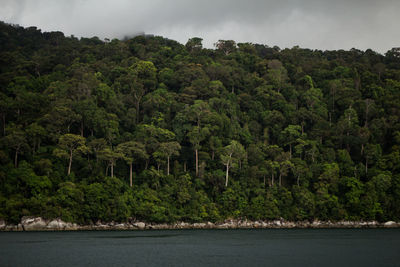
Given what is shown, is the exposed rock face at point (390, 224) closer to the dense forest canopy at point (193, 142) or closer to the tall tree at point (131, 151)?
the dense forest canopy at point (193, 142)

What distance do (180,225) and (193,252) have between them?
1108 inches

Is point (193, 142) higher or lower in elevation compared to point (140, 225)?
higher

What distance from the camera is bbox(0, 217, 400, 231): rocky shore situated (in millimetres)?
52781

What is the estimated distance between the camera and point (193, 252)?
115 feet

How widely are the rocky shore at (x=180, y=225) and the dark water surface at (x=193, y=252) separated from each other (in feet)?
32.0

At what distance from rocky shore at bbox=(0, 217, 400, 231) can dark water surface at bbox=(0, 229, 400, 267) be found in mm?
9767

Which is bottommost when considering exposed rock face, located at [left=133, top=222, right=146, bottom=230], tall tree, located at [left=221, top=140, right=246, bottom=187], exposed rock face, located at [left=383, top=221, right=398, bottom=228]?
exposed rock face, located at [left=383, top=221, right=398, bottom=228]

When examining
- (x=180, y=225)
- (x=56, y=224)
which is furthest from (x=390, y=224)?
(x=56, y=224)

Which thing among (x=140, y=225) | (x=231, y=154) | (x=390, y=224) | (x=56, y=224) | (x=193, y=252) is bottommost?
(x=390, y=224)

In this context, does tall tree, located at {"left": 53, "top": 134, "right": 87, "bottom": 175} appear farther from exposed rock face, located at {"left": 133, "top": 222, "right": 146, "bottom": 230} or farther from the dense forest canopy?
exposed rock face, located at {"left": 133, "top": 222, "right": 146, "bottom": 230}

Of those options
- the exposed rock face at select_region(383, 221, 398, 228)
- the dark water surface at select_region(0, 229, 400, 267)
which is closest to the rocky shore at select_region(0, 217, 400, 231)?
the exposed rock face at select_region(383, 221, 398, 228)

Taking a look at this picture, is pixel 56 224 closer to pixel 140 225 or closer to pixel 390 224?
pixel 140 225

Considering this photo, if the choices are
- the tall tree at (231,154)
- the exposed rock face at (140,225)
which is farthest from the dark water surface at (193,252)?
the tall tree at (231,154)

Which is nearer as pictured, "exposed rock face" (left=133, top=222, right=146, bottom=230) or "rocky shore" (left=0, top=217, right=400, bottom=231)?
"rocky shore" (left=0, top=217, right=400, bottom=231)
